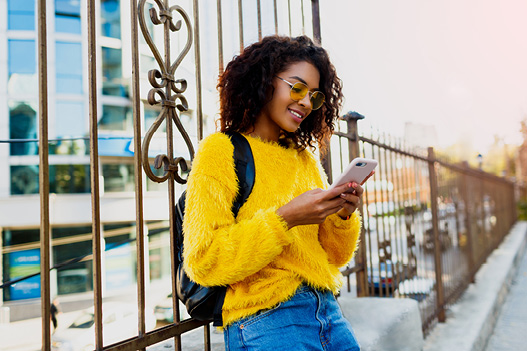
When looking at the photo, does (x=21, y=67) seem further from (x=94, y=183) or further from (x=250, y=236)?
(x=250, y=236)

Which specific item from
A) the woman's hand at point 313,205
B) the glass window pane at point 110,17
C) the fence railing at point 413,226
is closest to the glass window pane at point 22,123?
the glass window pane at point 110,17

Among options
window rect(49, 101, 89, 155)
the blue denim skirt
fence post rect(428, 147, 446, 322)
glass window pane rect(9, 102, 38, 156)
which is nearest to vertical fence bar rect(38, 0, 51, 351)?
the blue denim skirt

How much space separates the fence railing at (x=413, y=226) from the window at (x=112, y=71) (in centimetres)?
2154

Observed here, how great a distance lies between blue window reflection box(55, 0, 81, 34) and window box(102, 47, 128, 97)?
1.91 meters

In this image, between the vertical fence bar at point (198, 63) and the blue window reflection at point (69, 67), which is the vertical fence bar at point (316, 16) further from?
the blue window reflection at point (69, 67)

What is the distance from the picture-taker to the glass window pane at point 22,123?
21.0 meters

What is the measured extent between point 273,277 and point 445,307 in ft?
12.4

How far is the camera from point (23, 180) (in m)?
20.4

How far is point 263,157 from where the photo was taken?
1.34 meters

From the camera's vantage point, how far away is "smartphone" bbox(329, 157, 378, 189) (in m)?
1.20

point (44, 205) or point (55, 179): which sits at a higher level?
point (55, 179)

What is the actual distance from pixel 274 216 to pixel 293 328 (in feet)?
1.12

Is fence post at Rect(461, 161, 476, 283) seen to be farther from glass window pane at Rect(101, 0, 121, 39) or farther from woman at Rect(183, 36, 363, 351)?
glass window pane at Rect(101, 0, 121, 39)

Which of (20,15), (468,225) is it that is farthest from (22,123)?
(468,225)
